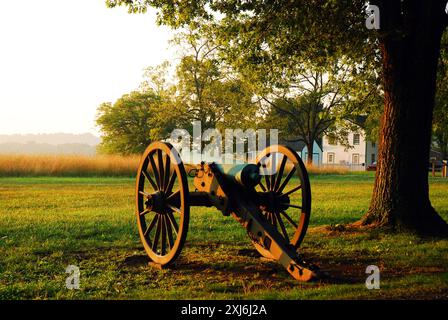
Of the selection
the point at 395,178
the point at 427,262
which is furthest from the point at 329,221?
the point at 427,262

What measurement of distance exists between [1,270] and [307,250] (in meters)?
4.48

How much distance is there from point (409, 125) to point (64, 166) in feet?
71.4

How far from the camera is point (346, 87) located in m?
15.2

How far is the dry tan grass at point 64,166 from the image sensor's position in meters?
27.3

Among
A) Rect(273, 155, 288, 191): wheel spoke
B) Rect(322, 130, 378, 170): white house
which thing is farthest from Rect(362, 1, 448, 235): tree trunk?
Rect(322, 130, 378, 170): white house

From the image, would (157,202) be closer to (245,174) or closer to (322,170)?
(245,174)

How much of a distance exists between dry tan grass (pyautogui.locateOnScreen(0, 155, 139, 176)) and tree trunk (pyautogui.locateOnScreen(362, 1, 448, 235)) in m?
20.4

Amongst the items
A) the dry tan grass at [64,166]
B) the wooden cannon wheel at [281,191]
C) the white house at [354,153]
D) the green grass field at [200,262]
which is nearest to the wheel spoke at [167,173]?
the green grass field at [200,262]

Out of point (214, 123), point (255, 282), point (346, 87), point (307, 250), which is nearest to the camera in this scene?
point (255, 282)

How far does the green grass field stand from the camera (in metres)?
5.68

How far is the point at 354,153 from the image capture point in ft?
217

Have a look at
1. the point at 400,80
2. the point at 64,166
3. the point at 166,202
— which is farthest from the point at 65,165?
the point at 166,202

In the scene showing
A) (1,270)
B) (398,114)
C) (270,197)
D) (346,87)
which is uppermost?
(346,87)

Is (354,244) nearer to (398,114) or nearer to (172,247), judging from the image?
(398,114)
